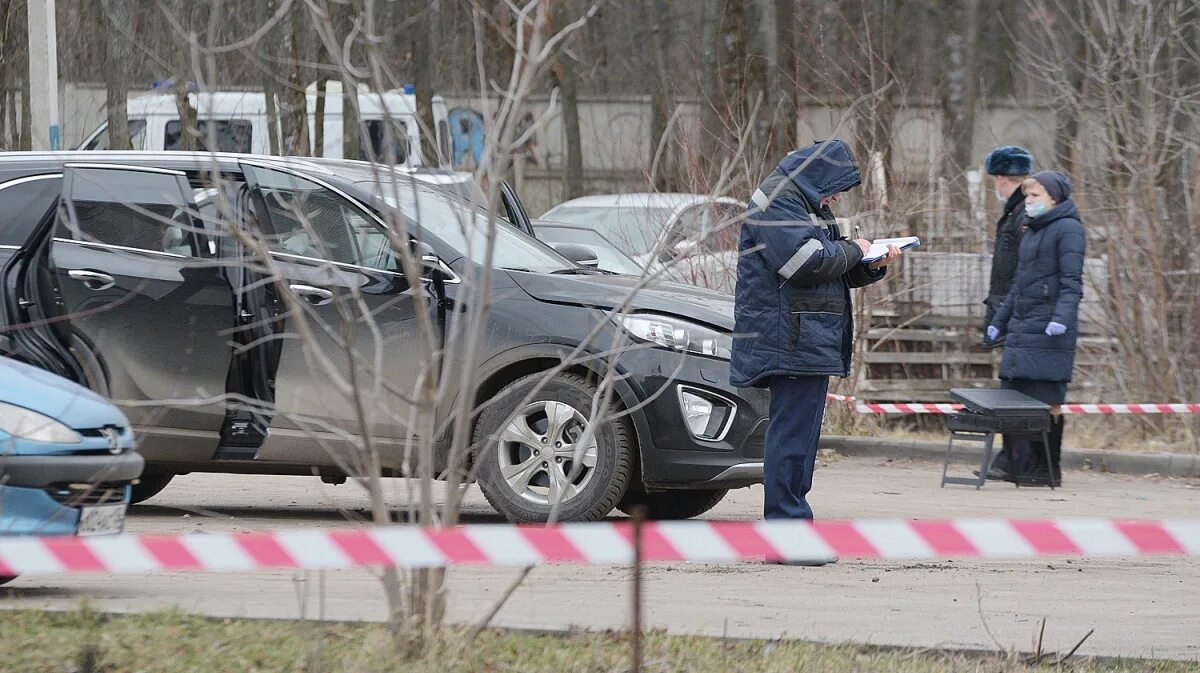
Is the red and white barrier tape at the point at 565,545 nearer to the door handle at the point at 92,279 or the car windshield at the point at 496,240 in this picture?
the car windshield at the point at 496,240

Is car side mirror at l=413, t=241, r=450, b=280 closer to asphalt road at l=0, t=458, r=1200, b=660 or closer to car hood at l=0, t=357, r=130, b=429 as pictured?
asphalt road at l=0, t=458, r=1200, b=660

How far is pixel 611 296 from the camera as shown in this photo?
7.30 m

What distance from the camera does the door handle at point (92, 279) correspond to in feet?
24.3

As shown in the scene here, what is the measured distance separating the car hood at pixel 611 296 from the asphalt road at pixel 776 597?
44.0 inches

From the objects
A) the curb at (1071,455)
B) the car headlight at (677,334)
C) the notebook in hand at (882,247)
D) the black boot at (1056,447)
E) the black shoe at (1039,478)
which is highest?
the notebook in hand at (882,247)

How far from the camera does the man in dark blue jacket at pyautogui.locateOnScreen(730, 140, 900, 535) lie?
675 centimetres

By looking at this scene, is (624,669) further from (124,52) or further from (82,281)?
(124,52)

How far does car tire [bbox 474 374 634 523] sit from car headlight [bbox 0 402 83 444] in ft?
6.66

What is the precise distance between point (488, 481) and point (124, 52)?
9520mm

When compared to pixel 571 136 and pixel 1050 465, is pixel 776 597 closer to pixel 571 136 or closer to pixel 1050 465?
pixel 1050 465

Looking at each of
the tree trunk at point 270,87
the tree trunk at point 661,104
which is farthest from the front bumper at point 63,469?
the tree trunk at point 270,87

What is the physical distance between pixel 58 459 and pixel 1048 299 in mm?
6359

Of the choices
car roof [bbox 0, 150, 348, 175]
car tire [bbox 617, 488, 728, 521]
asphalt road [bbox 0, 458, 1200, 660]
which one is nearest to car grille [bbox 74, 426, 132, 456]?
asphalt road [bbox 0, 458, 1200, 660]

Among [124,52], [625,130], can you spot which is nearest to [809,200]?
[124,52]
